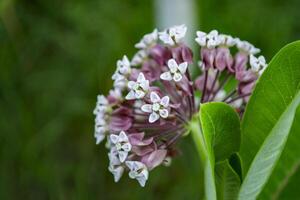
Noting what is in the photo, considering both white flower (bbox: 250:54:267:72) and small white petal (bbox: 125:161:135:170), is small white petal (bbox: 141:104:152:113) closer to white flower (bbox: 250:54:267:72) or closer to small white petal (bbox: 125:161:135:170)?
small white petal (bbox: 125:161:135:170)

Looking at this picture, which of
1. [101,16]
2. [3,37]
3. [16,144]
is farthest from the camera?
[101,16]

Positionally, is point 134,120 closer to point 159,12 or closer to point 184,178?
point 184,178

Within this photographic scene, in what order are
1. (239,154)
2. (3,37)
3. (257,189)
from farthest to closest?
(3,37), (239,154), (257,189)

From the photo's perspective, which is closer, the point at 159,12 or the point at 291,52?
the point at 291,52

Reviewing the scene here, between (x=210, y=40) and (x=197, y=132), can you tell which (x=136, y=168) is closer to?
(x=197, y=132)

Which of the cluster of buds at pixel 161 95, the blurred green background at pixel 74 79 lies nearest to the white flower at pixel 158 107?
the cluster of buds at pixel 161 95

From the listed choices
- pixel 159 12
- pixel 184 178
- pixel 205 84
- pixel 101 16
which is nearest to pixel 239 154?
pixel 205 84

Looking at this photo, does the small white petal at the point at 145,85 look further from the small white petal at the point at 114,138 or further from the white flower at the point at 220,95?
the white flower at the point at 220,95

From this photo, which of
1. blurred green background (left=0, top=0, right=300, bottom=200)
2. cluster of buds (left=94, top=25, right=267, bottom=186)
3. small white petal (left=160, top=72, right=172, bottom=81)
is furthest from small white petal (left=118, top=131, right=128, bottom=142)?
blurred green background (left=0, top=0, right=300, bottom=200)
